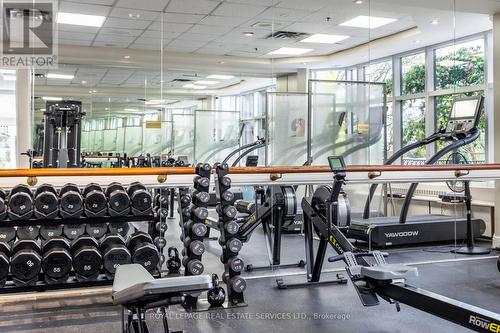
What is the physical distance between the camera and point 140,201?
391cm

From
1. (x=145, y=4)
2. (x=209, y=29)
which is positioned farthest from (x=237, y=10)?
(x=145, y=4)

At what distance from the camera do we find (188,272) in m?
3.93

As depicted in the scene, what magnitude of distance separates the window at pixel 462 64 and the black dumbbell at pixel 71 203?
6062mm

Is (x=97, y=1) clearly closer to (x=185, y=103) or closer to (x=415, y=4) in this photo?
(x=185, y=103)

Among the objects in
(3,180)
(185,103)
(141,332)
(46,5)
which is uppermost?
(46,5)

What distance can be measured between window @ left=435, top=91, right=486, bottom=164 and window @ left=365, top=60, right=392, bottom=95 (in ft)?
2.82

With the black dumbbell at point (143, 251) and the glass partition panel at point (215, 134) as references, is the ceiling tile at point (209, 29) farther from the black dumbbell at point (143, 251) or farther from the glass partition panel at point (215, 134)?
the black dumbbell at point (143, 251)

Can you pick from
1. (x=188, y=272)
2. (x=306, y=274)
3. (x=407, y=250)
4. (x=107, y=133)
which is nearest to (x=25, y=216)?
(x=188, y=272)

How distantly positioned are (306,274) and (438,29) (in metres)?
4.45

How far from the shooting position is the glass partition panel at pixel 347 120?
21.6 ft

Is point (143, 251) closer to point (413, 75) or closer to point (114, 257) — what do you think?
point (114, 257)

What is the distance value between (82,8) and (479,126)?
5.94 m

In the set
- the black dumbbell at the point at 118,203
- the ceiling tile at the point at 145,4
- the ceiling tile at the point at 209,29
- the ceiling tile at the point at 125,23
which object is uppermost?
the ceiling tile at the point at 145,4

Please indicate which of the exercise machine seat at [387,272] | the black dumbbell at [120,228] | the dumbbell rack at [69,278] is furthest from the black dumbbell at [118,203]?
the exercise machine seat at [387,272]
